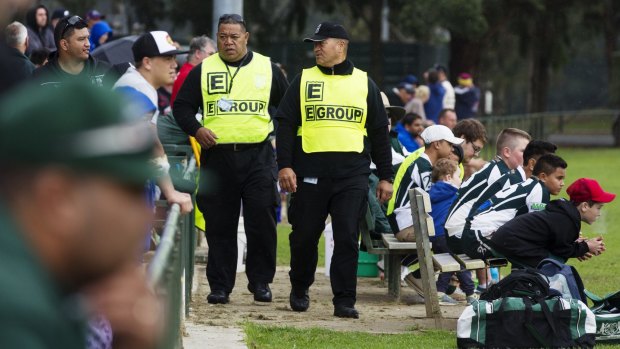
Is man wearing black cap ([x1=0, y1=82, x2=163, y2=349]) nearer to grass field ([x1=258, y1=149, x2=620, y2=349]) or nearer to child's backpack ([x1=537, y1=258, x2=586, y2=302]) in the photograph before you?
grass field ([x1=258, y1=149, x2=620, y2=349])

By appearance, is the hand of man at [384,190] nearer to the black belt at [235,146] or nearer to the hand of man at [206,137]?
the black belt at [235,146]

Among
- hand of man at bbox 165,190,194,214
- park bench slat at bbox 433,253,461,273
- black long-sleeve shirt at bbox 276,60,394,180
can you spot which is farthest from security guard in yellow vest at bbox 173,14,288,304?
hand of man at bbox 165,190,194,214

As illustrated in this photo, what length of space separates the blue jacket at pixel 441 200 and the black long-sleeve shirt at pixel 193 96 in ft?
5.14

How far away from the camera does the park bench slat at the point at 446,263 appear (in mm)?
9047

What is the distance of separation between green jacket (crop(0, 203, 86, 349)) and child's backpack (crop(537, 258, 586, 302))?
264 inches

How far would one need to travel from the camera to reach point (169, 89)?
13523 mm

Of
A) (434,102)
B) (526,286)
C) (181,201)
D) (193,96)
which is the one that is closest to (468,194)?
(526,286)

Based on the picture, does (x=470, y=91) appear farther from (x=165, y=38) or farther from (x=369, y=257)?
(x=165, y=38)

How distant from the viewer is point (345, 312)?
9.23m

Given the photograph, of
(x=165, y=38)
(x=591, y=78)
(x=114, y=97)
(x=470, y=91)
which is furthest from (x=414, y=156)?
(x=591, y=78)

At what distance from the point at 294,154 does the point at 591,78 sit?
44.6 m

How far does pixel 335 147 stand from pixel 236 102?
2.71ft

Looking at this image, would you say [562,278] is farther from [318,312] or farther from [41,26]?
[41,26]

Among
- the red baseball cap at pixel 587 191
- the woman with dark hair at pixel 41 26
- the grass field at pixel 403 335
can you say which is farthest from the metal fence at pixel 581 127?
the red baseball cap at pixel 587 191
